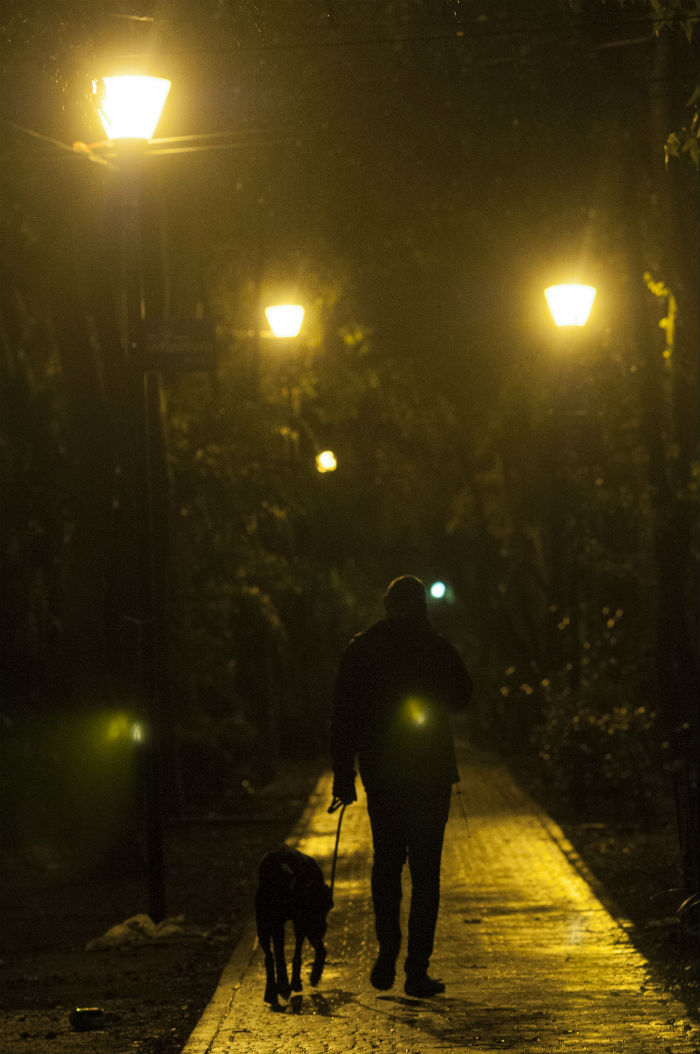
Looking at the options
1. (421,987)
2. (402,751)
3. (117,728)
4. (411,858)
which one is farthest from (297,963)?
(117,728)

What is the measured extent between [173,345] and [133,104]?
208cm

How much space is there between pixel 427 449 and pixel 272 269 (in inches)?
665

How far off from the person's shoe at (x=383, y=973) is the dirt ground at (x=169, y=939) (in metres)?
0.93

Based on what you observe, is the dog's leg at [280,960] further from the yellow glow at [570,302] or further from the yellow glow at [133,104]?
the yellow glow at [570,302]

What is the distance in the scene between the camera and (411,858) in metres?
9.17

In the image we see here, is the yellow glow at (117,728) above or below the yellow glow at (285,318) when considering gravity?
below

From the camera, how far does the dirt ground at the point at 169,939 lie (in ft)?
30.1

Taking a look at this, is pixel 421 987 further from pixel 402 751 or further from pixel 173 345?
pixel 173 345

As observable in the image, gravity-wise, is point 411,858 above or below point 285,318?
below

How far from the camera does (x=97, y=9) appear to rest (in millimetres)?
8945

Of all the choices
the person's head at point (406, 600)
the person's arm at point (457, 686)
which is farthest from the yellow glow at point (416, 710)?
the person's head at point (406, 600)

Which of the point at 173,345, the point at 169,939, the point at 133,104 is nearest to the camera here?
the point at 133,104

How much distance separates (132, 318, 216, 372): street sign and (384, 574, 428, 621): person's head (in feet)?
11.8

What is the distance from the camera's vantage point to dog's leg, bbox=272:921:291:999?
9273 millimetres
